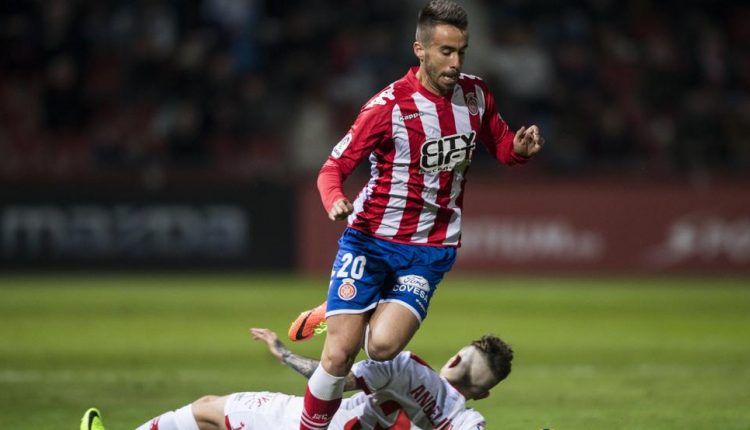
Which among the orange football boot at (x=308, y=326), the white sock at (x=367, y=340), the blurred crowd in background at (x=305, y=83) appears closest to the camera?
the white sock at (x=367, y=340)

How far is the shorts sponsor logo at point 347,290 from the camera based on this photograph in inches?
256

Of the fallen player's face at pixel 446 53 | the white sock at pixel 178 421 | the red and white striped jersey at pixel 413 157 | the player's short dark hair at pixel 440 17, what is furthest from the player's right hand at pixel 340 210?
the white sock at pixel 178 421

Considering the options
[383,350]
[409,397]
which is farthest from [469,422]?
[383,350]

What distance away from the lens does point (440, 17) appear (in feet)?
21.4

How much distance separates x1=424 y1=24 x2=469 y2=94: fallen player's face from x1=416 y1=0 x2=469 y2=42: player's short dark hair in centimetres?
3

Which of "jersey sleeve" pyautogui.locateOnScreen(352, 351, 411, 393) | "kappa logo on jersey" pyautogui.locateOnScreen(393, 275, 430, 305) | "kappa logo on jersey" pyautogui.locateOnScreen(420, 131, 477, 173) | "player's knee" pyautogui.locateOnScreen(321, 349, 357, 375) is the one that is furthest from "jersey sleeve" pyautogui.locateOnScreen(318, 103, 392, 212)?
"jersey sleeve" pyautogui.locateOnScreen(352, 351, 411, 393)

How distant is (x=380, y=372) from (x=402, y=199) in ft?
3.21

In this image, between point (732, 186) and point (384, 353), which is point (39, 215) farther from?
point (384, 353)

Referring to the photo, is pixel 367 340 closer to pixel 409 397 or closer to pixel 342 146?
pixel 409 397

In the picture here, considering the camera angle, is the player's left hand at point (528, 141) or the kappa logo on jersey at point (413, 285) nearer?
the kappa logo on jersey at point (413, 285)

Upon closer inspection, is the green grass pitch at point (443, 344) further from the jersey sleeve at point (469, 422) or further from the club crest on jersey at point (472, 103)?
the club crest on jersey at point (472, 103)

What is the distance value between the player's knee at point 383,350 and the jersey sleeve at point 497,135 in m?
1.38

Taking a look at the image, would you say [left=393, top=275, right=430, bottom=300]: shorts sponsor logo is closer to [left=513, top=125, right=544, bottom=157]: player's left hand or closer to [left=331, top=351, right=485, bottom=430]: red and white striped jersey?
[left=331, top=351, right=485, bottom=430]: red and white striped jersey

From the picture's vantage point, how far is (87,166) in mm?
17547
